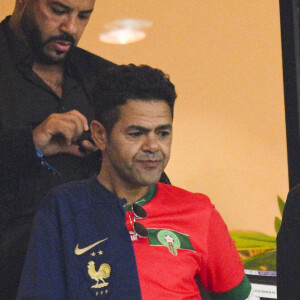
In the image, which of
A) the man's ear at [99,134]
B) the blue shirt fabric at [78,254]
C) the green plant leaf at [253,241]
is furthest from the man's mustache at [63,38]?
the green plant leaf at [253,241]

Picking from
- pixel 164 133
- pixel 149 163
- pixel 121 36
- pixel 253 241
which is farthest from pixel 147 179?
pixel 121 36

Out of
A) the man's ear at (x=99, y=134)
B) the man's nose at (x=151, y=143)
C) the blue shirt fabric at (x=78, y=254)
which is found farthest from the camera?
the man's ear at (x=99, y=134)

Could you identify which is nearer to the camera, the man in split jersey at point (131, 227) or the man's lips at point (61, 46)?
the man in split jersey at point (131, 227)

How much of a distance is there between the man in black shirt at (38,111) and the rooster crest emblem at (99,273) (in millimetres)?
257

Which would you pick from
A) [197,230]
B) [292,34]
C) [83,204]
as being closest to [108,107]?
[83,204]

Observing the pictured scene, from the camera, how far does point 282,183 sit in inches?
107

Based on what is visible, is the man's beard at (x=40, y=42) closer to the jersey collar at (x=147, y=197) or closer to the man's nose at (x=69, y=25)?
the man's nose at (x=69, y=25)

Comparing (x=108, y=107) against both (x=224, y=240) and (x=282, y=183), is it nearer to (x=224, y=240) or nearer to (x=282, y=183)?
(x=224, y=240)

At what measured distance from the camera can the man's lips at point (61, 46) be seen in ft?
6.10

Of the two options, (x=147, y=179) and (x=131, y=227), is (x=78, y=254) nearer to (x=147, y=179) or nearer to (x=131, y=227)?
(x=131, y=227)

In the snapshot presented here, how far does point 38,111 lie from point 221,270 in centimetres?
70

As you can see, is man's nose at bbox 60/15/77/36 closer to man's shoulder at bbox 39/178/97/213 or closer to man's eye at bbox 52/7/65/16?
man's eye at bbox 52/7/65/16

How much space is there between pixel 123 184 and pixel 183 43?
1.41 m

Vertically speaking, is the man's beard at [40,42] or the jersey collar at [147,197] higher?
the man's beard at [40,42]
